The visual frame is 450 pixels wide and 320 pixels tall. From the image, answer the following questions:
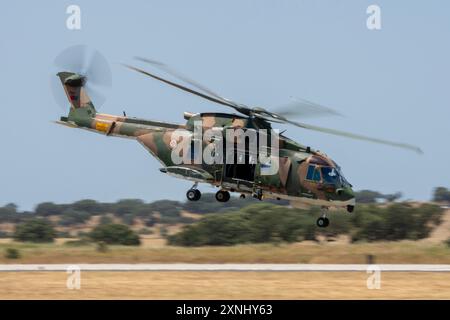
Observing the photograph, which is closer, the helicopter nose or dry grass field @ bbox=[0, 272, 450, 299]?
dry grass field @ bbox=[0, 272, 450, 299]

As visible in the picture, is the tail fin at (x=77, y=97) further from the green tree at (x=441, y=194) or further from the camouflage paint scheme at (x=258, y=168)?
the green tree at (x=441, y=194)

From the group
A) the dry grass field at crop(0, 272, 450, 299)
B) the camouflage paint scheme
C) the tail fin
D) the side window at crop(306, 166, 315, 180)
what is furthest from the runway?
the tail fin

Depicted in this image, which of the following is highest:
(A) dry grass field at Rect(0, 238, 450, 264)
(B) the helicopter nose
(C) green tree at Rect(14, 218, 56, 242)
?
(C) green tree at Rect(14, 218, 56, 242)

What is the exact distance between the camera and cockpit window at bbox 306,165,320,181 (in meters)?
40.3

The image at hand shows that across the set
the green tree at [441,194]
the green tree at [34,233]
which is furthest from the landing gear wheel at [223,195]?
the green tree at [441,194]

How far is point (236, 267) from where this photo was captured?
41.8m

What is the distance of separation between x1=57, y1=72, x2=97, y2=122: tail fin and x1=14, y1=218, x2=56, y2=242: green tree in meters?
25.6

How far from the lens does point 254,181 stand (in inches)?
1602

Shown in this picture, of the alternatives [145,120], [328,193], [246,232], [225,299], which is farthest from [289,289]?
[246,232]

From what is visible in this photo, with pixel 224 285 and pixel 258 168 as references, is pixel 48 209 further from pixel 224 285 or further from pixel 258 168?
pixel 224 285

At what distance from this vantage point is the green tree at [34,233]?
70375mm

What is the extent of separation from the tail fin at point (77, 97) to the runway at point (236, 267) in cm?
725

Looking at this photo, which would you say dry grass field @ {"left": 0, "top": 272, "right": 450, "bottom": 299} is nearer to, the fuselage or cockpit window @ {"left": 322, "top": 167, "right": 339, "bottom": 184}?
the fuselage
